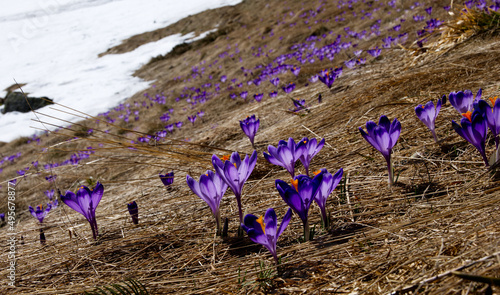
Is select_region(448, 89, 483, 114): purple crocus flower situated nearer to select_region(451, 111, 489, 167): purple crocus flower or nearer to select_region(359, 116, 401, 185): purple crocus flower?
select_region(451, 111, 489, 167): purple crocus flower

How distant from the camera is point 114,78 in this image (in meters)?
16.5

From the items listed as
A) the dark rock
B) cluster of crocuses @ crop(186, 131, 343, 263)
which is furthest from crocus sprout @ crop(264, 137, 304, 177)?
the dark rock

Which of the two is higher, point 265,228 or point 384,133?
point 384,133

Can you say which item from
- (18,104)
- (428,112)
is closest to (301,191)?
(428,112)

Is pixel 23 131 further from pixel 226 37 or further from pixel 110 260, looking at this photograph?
pixel 110 260

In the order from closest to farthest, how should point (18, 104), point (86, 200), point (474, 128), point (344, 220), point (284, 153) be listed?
point (474, 128)
point (344, 220)
point (284, 153)
point (86, 200)
point (18, 104)

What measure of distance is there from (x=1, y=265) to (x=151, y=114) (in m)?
9.03

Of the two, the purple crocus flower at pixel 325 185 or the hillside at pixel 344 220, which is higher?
the purple crocus flower at pixel 325 185

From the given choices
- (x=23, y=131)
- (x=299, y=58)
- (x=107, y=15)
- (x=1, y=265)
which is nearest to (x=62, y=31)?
(x=107, y=15)

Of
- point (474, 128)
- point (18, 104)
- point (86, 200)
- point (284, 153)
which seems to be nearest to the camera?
point (474, 128)

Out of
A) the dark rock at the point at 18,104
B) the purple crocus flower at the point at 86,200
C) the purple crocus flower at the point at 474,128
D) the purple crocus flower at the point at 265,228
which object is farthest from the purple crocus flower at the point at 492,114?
the dark rock at the point at 18,104

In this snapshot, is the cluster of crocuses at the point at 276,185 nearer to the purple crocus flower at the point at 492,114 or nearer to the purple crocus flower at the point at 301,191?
the purple crocus flower at the point at 301,191

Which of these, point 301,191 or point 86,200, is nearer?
point 301,191

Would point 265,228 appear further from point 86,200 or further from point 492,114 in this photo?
point 86,200
